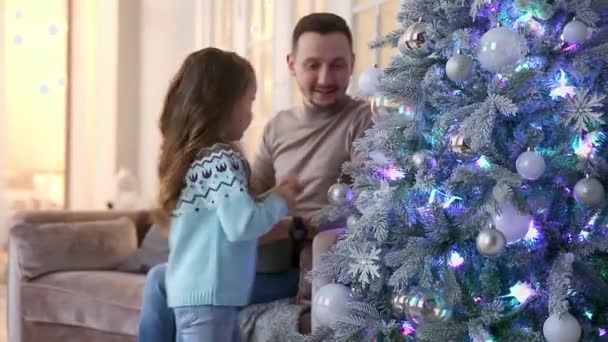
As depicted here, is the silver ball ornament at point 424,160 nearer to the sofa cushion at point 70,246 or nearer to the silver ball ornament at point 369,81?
the silver ball ornament at point 369,81

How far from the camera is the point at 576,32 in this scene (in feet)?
4.55

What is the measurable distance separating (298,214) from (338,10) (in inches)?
44.6

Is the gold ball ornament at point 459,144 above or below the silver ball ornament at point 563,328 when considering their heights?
above

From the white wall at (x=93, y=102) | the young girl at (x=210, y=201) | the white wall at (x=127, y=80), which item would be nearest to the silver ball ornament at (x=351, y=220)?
the young girl at (x=210, y=201)

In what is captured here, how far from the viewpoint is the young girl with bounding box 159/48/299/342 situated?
1.73m

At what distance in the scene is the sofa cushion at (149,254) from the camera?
3037mm

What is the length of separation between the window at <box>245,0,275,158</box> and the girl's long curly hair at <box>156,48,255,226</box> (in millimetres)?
1880

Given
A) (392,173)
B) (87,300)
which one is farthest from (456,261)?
(87,300)

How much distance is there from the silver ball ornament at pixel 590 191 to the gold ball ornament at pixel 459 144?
0.20 m

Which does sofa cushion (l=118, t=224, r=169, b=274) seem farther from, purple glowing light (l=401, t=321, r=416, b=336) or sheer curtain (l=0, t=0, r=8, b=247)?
sheer curtain (l=0, t=0, r=8, b=247)

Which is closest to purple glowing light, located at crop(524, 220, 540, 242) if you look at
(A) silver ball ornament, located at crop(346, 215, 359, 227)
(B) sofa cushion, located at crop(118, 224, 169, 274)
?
(A) silver ball ornament, located at crop(346, 215, 359, 227)

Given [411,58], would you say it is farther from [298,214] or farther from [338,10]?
[338,10]

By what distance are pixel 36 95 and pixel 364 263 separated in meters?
4.90

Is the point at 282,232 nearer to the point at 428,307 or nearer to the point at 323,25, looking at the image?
the point at 323,25
